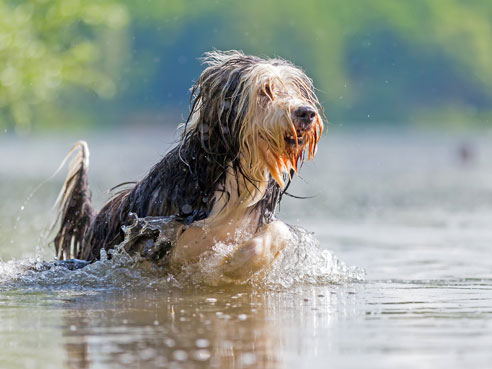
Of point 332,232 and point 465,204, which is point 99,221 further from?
point 465,204

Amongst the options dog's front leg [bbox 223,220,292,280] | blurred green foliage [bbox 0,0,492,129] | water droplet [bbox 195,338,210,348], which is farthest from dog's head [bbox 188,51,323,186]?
blurred green foliage [bbox 0,0,492,129]

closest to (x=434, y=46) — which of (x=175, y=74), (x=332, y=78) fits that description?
(x=332, y=78)

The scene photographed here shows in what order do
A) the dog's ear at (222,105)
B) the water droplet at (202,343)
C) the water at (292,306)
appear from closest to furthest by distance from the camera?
1. the water at (292,306)
2. the water droplet at (202,343)
3. the dog's ear at (222,105)

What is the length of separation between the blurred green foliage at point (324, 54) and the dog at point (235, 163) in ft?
154

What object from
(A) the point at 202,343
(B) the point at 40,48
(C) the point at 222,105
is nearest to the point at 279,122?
(C) the point at 222,105

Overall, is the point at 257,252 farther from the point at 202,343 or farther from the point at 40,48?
the point at 40,48

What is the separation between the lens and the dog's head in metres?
5.62

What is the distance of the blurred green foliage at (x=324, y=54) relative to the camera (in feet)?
190

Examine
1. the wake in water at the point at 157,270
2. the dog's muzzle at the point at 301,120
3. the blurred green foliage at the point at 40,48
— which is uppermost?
the blurred green foliage at the point at 40,48

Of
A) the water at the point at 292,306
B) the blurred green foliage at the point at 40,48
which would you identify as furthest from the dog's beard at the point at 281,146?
the blurred green foliage at the point at 40,48

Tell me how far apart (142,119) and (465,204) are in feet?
152

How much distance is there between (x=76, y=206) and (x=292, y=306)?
2166mm

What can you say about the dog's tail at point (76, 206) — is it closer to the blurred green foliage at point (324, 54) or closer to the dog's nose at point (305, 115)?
the dog's nose at point (305, 115)

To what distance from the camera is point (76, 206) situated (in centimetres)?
698
